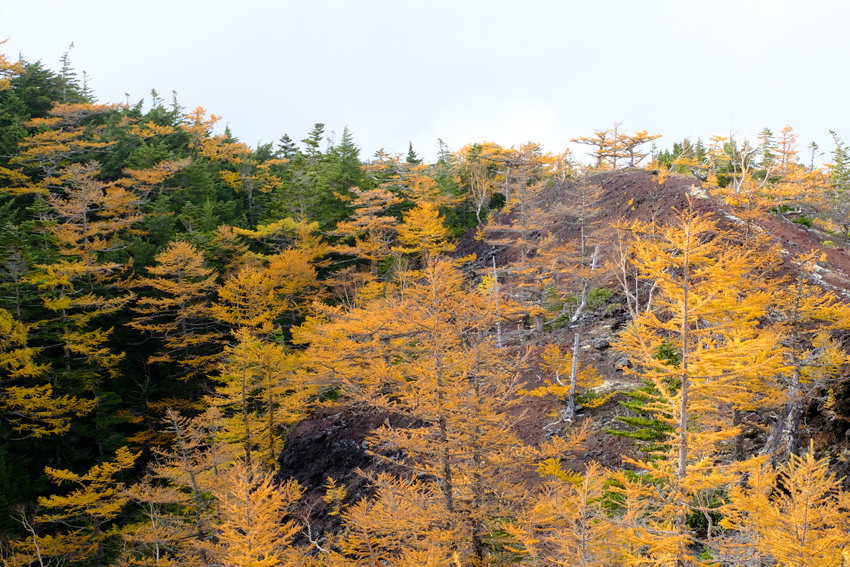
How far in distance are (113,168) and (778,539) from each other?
4573 cm

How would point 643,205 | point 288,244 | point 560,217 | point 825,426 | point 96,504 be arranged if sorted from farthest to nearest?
point 288,244 → point 560,217 → point 643,205 → point 96,504 → point 825,426

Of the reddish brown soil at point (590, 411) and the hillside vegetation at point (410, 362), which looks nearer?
the hillside vegetation at point (410, 362)

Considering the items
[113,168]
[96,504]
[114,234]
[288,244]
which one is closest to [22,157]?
[113,168]

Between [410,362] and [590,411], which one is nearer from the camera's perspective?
[590,411]

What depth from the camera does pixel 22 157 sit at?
32.8 meters

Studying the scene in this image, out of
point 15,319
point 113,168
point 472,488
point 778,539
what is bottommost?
point 472,488

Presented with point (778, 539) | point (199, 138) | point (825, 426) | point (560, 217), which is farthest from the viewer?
point (199, 138)

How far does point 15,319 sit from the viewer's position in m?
20.9

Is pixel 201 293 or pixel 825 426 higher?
pixel 201 293

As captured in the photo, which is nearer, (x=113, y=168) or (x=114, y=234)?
(x=114, y=234)

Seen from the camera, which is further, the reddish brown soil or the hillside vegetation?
the reddish brown soil

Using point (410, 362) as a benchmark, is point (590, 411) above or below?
below

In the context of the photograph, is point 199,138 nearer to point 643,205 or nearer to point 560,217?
point 560,217

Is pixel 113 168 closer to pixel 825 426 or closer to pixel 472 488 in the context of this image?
pixel 472 488
